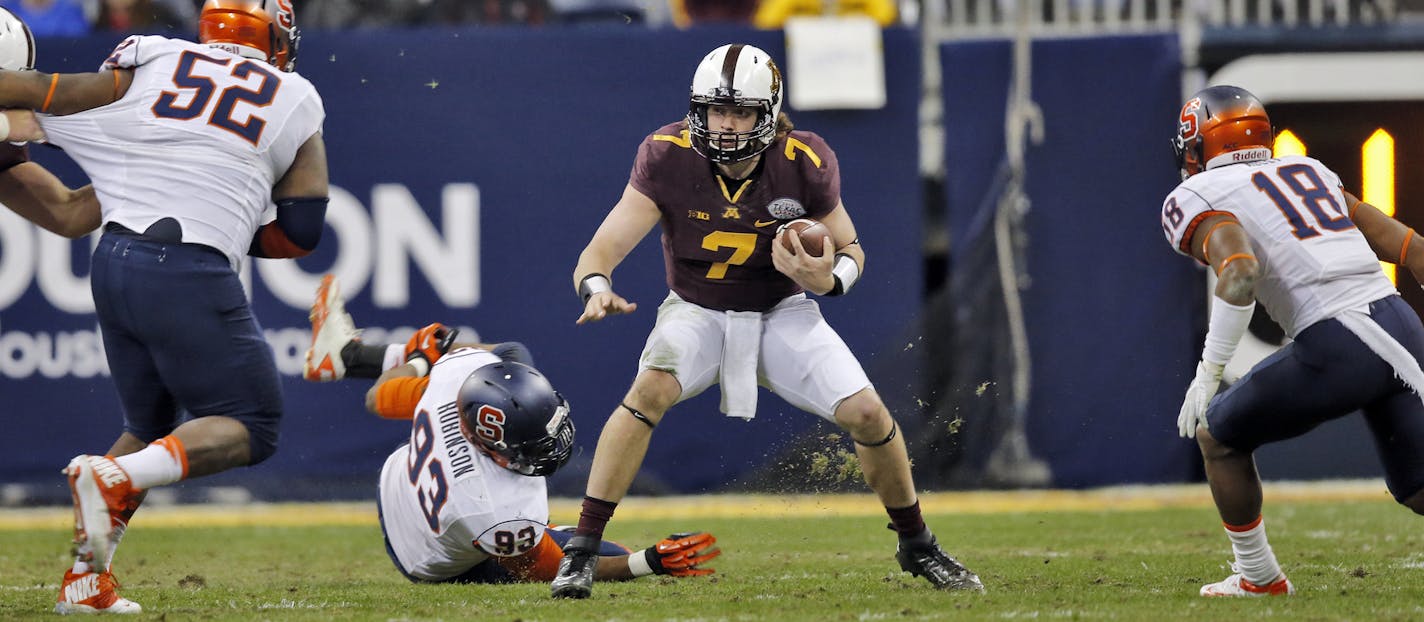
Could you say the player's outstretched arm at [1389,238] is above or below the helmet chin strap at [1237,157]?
below

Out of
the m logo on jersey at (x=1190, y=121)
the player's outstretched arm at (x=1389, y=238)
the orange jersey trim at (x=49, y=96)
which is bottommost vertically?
the player's outstretched arm at (x=1389, y=238)

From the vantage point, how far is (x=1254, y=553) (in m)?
4.89

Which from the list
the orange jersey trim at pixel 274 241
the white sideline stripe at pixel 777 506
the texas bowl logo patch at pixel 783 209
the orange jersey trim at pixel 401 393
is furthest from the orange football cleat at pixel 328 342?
the white sideline stripe at pixel 777 506

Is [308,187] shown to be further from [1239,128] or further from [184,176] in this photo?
[1239,128]

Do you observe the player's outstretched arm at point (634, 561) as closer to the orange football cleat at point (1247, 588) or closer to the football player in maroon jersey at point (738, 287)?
the football player in maroon jersey at point (738, 287)

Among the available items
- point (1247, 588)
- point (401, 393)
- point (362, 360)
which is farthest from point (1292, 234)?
point (362, 360)

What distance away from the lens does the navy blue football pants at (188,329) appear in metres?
4.69

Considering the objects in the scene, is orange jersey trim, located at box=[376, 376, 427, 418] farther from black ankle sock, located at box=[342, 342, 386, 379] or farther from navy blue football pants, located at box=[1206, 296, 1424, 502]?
navy blue football pants, located at box=[1206, 296, 1424, 502]

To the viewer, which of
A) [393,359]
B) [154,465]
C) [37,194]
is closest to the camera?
[154,465]

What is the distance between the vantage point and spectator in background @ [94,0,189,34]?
371 inches

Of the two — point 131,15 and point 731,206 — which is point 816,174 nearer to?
point 731,206

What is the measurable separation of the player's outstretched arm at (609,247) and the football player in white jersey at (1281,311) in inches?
64.1

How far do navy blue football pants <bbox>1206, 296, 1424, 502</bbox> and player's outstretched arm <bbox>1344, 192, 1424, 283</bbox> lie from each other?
0.96 feet

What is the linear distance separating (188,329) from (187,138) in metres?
0.59
